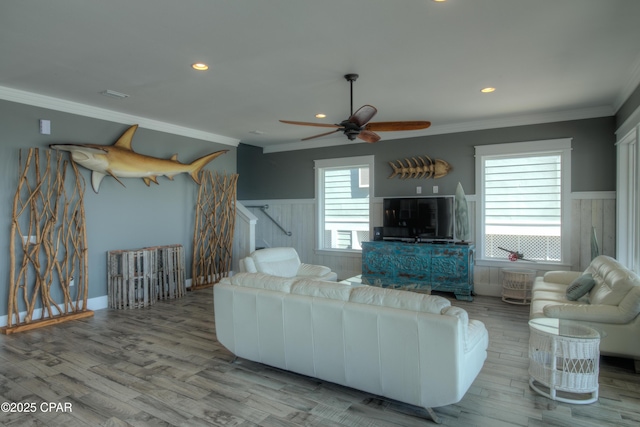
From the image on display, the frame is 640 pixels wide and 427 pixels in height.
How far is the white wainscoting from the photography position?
5094mm

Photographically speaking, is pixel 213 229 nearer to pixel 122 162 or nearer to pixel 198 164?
pixel 198 164

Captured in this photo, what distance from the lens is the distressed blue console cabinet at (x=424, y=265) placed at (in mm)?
5492

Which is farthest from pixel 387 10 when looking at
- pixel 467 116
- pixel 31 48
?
pixel 467 116

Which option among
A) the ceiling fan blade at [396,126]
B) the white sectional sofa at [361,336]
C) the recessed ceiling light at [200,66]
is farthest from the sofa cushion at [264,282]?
the recessed ceiling light at [200,66]

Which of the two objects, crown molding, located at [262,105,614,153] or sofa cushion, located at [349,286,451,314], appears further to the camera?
crown molding, located at [262,105,614,153]

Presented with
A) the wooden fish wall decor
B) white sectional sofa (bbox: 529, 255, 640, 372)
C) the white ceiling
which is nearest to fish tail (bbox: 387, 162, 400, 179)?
the wooden fish wall decor

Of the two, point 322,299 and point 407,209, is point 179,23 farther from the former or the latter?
point 407,209

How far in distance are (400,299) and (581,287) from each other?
241 centimetres

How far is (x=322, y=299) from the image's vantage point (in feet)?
8.76

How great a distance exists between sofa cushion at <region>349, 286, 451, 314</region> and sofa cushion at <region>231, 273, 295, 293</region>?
57 centimetres

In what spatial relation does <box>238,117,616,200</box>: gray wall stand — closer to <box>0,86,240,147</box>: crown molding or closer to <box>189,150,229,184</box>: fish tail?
<box>0,86,240,147</box>: crown molding

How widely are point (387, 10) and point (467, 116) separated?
338 cm

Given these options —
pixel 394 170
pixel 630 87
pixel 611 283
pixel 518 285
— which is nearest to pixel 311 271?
pixel 394 170

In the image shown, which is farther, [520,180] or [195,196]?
[195,196]
